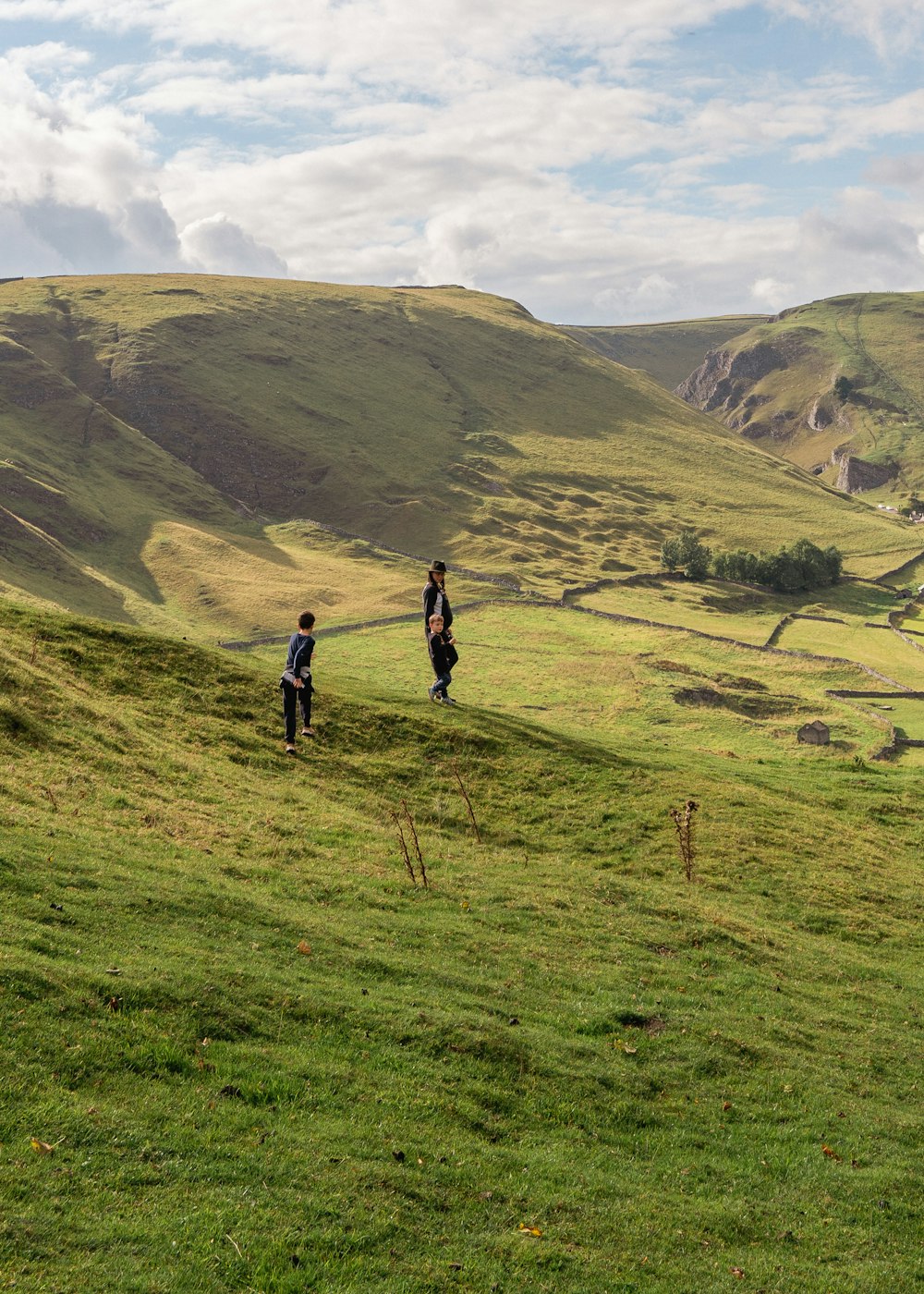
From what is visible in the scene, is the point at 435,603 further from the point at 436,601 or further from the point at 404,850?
the point at 404,850

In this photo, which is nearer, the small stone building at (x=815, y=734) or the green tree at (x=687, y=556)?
the small stone building at (x=815, y=734)

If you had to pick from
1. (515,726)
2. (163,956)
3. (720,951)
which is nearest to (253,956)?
(163,956)

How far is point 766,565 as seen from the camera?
153 m

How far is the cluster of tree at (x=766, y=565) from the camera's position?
152750 mm

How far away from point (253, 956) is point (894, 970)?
45.0 feet

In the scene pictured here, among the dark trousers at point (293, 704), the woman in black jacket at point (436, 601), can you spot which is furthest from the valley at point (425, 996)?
the woman in black jacket at point (436, 601)

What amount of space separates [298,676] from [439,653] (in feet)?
19.4

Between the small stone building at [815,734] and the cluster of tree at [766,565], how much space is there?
7971 cm

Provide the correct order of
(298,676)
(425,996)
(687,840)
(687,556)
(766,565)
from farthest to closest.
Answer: (687,556) < (766,565) < (298,676) < (687,840) < (425,996)

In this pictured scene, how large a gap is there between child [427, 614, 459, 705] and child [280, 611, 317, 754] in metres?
4.04

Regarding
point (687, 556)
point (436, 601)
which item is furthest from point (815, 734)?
point (687, 556)

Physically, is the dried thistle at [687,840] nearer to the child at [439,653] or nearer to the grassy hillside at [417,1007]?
the grassy hillside at [417,1007]

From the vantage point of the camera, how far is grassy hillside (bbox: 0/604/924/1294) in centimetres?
1003

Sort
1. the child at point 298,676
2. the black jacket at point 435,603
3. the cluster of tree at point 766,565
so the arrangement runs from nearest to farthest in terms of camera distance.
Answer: the child at point 298,676 → the black jacket at point 435,603 → the cluster of tree at point 766,565
